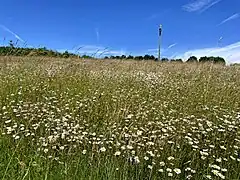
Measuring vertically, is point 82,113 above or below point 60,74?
below

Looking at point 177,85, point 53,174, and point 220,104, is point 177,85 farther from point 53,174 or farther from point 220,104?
point 53,174

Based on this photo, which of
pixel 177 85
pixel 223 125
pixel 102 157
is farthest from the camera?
pixel 177 85

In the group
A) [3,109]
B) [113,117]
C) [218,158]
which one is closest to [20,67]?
[3,109]

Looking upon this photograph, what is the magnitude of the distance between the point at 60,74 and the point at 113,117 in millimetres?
3980

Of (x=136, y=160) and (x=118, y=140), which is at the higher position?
(x=118, y=140)

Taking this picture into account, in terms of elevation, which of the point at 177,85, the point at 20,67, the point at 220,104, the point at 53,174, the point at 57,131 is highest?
the point at 20,67

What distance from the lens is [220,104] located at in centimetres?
462

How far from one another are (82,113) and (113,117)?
0.59m

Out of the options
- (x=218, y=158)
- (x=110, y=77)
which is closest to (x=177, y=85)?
(x=110, y=77)

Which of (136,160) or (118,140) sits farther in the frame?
(118,140)

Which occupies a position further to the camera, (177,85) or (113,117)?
(177,85)

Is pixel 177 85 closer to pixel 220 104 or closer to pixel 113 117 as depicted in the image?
pixel 220 104

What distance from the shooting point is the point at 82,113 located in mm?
4047

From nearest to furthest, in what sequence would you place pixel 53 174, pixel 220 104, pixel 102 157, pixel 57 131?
pixel 53 174 < pixel 102 157 < pixel 57 131 < pixel 220 104
